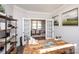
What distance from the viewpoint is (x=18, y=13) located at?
71.8 inches

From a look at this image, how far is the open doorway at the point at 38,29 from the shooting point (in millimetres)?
1883

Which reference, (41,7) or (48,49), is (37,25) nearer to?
(41,7)

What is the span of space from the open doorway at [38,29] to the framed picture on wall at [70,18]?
34 centimetres

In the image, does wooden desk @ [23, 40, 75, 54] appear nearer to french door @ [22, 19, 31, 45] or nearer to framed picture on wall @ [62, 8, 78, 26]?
french door @ [22, 19, 31, 45]

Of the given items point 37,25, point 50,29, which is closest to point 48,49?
point 50,29

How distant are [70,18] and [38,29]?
1.81ft

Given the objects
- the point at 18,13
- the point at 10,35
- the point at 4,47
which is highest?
the point at 18,13

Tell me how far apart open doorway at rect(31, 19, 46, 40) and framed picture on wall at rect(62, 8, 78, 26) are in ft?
1.13

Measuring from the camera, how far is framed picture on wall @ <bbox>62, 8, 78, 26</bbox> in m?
1.81

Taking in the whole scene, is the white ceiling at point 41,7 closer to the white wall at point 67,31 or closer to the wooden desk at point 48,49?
the white wall at point 67,31

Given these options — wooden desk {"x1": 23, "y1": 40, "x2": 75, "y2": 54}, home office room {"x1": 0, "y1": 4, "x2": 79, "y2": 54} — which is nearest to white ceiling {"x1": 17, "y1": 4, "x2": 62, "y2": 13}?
home office room {"x1": 0, "y1": 4, "x2": 79, "y2": 54}
